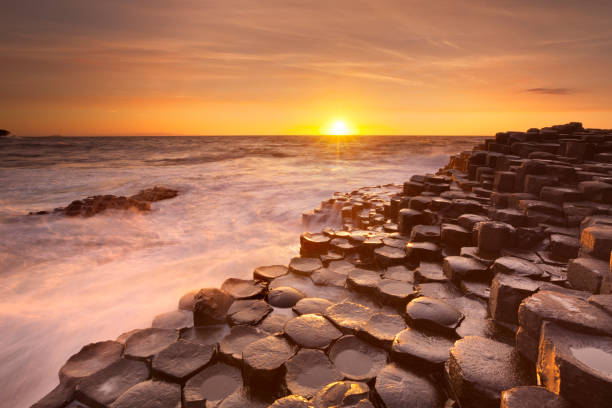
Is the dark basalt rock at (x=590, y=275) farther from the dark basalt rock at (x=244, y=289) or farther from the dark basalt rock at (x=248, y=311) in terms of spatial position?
the dark basalt rock at (x=244, y=289)

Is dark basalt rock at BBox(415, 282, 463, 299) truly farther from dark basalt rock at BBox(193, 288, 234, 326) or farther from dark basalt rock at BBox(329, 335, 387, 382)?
dark basalt rock at BBox(193, 288, 234, 326)

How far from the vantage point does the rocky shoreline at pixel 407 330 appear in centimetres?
170

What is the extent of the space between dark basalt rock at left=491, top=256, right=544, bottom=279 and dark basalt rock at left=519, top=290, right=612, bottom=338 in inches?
32.3

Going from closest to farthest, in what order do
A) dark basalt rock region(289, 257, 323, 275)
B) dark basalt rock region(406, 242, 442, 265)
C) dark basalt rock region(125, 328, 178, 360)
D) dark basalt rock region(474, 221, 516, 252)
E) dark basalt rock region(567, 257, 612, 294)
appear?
dark basalt rock region(567, 257, 612, 294) < dark basalt rock region(125, 328, 178, 360) < dark basalt rock region(474, 221, 516, 252) < dark basalt rock region(406, 242, 442, 265) < dark basalt rock region(289, 257, 323, 275)

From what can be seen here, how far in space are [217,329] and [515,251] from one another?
3491mm

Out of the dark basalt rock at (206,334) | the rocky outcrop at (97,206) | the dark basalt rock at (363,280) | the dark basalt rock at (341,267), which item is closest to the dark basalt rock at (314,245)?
the dark basalt rock at (341,267)

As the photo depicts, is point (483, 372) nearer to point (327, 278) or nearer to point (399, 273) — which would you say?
point (399, 273)

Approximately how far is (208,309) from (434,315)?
2105mm

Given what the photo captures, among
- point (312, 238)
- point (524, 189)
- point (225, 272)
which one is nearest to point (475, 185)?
point (524, 189)

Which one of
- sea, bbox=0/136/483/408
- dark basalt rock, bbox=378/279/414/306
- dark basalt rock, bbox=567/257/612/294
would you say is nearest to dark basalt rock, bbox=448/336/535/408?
dark basalt rock, bbox=378/279/414/306

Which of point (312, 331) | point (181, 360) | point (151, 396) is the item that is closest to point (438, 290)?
point (312, 331)

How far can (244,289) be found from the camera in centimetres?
338

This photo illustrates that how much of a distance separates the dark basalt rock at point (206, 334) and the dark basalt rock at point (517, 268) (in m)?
2.77

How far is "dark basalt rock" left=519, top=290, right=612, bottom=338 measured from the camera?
64.8 inches
